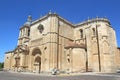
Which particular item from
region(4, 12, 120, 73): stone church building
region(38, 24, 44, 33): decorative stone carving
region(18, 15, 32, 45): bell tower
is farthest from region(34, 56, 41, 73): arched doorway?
region(18, 15, 32, 45): bell tower

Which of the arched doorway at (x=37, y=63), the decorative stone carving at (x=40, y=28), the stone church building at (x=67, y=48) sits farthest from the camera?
the decorative stone carving at (x=40, y=28)

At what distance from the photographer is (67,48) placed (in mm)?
33719

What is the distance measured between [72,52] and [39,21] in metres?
11.7

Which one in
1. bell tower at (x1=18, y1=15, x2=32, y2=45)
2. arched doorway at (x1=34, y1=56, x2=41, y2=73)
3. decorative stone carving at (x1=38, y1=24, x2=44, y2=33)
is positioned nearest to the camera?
arched doorway at (x1=34, y1=56, x2=41, y2=73)

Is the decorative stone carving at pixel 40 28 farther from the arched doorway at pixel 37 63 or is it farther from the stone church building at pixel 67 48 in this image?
the arched doorway at pixel 37 63

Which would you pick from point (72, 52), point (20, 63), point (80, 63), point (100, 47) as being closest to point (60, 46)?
point (72, 52)

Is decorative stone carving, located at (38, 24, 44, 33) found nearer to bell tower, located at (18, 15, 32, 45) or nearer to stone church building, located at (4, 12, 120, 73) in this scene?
stone church building, located at (4, 12, 120, 73)

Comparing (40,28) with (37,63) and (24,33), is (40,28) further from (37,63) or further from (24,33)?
(24,33)

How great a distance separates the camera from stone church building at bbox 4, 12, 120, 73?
31719 millimetres

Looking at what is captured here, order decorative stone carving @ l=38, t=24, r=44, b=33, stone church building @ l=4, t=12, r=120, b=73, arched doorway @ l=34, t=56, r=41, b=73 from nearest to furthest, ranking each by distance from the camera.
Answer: stone church building @ l=4, t=12, r=120, b=73 → arched doorway @ l=34, t=56, r=41, b=73 → decorative stone carving @ l=38, t=24, r=44, b=33

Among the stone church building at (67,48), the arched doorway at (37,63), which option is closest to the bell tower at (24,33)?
the stone church building at (67,48)

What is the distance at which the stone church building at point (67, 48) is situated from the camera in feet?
104

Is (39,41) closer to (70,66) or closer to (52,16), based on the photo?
(52,16)

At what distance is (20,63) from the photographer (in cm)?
3778
